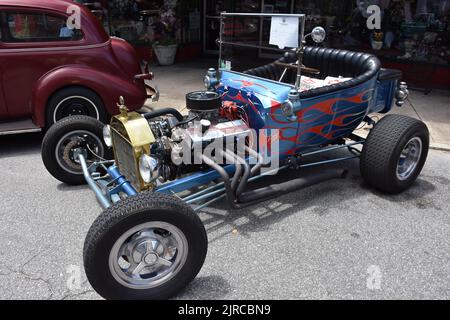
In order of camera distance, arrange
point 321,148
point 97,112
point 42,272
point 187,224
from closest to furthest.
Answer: point 187,224 < point 42,272 < point 321,148 < point 97,112

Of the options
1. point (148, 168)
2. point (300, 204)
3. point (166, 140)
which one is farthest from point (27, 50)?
point (300, 204)

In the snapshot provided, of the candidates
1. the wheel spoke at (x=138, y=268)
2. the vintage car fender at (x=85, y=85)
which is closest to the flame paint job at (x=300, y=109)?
the wheel spoke at (x=138, y=268)

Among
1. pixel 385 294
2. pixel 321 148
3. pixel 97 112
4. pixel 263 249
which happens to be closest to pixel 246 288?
pixel 263 249

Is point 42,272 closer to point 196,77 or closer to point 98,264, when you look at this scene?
point 98,264

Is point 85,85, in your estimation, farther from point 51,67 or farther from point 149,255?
point 149,255

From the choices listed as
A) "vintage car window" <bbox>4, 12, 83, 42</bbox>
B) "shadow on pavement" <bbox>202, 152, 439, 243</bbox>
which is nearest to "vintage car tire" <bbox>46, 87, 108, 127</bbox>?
"vintage car window" <bbox>4, 12, 83, 42</bbox>

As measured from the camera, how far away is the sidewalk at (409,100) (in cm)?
589

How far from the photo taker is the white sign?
3332 millimetres

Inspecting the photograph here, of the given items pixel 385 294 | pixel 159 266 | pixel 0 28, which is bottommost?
pixel 385 294

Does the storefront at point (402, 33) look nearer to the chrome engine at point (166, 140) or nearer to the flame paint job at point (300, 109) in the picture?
the flame paint job at point (300, 109)

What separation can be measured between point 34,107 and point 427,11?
309 inches

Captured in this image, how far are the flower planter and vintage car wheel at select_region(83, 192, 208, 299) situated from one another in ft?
26.8

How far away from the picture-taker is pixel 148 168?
9.16ft

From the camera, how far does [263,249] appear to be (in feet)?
10.2
